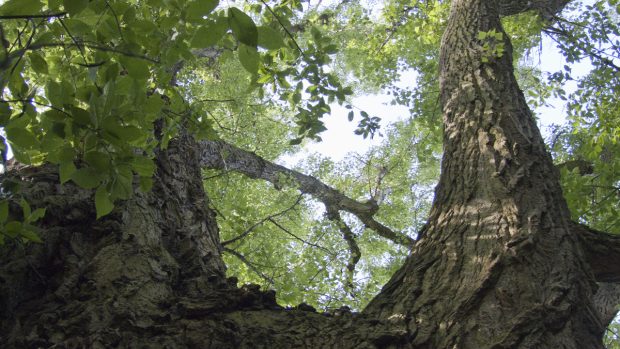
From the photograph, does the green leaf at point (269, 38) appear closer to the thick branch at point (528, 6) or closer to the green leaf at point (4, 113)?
the green leaf at point (4, 113)

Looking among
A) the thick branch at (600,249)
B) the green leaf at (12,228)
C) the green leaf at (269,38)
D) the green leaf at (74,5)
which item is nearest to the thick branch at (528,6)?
the thick branch at (600,249)

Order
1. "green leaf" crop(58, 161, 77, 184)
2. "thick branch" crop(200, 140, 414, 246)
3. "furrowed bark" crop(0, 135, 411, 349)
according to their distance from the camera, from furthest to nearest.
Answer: "thick branch" crop(200, 140, 414, 246), "furrowed bark" crop(0, 135, 411, 349), "green leaf" crop(58, 161, 77, 184)

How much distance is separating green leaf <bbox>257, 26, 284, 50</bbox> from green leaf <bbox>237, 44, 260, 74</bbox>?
0.04 m

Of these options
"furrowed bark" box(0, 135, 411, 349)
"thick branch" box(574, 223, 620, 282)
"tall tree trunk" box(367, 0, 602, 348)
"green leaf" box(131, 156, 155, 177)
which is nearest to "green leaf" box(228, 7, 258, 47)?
"green leaf" box(131, 156, 155, 177)

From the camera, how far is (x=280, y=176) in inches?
260

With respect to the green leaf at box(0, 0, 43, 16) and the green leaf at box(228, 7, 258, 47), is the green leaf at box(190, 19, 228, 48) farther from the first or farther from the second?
the green leaf at box(0, 0, 43, 16)

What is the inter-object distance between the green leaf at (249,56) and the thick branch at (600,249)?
1.96m

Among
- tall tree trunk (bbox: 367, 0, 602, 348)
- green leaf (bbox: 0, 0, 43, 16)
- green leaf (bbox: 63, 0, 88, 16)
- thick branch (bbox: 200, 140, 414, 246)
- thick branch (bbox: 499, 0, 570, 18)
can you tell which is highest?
thick branch (bbox: 499, 0, 570, 18)

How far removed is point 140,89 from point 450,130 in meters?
1.99

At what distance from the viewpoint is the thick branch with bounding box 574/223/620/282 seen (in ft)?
8.45

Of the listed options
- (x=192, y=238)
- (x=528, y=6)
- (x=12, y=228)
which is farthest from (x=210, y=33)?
(x=528, y=6)

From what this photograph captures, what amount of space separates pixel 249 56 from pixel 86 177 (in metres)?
0.61

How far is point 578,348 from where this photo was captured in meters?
1.73

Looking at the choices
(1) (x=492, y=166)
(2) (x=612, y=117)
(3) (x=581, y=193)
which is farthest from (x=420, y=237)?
(2) (x=612, y=117)
